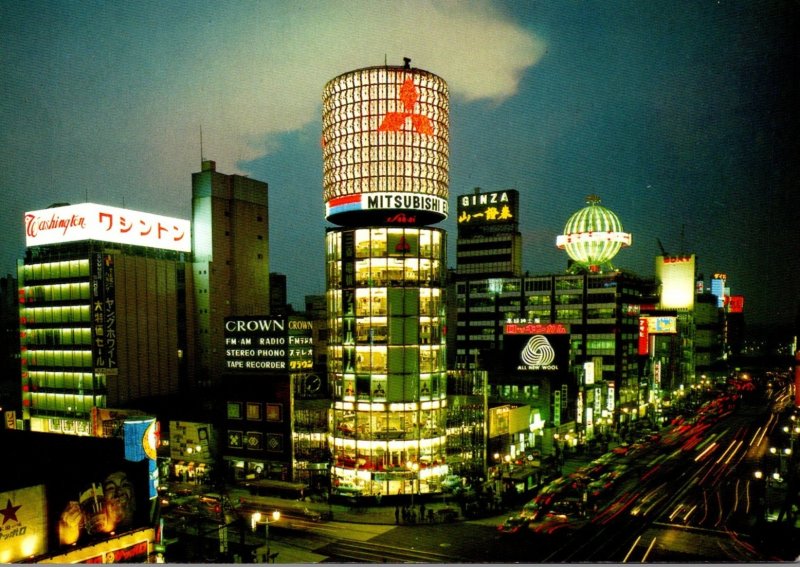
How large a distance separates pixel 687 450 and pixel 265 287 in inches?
2460

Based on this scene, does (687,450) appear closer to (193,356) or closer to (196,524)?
(196,524)

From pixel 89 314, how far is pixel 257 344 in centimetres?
2722

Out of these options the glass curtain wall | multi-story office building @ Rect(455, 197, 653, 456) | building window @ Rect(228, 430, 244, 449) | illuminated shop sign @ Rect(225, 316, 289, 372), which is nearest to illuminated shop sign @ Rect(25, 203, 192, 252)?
illuminated shop sign @ Rect(225, 316, 289, 372)

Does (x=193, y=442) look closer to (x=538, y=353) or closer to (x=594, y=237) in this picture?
(x=538, y=353)

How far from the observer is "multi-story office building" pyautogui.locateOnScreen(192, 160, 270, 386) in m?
81.8

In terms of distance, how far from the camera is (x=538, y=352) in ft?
202

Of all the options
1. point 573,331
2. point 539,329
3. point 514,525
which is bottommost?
point 514,525

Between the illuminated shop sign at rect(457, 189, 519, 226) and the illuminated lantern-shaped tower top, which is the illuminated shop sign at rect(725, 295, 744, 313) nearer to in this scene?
the illuminated shop sign at rect(457, 189, 519, 226)

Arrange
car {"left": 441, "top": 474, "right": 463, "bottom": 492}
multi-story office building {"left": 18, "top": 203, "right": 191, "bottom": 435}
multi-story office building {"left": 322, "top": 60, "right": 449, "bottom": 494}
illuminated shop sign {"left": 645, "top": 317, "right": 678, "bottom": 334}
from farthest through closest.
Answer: illuminated shop sign {"left": 645, "top": 317, "right": 678, "bottom": 334}
multi-story office building {"left": 18, "top": 203, "right": 191, "bottom": 435}
multi-story office building {"left": 322, "top": 60, "right": 449, "bottom": 494}
car {"left": 441, "top": 474, "right": 463, "bottom": 492}

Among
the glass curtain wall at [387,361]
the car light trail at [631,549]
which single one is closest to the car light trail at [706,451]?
the glass curtain wall at [387,361]

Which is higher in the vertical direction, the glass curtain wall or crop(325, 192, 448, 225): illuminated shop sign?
crop(325, 192, 448, 225): illuminated shop sign

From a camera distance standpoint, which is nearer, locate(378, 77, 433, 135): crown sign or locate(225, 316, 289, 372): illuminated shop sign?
locate(378, 77, 433, 135): crown sign

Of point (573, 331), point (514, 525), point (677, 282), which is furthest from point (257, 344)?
point (677, 282)

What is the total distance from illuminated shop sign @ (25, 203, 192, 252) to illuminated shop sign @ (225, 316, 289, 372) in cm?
2516
